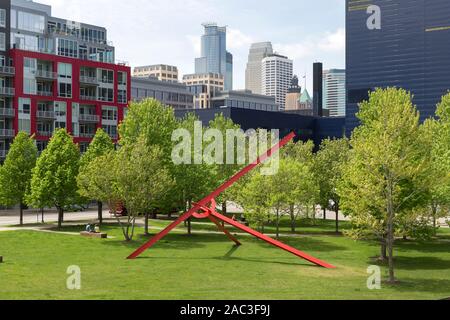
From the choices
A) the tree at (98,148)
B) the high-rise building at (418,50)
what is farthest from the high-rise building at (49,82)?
the high-rise building at (418,50)

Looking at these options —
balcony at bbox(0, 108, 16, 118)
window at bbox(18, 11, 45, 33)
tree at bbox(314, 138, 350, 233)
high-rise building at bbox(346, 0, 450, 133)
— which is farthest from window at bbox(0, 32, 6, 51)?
high-rise building at bbox(346, 0, 450, 133)

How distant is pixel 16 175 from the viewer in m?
58.3

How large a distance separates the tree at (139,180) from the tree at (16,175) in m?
16.6

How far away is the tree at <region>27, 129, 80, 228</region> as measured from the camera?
53656 mm

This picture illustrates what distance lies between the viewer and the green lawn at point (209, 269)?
2689 cm

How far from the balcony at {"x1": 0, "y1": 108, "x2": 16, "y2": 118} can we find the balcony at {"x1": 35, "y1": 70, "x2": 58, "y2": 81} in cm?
611

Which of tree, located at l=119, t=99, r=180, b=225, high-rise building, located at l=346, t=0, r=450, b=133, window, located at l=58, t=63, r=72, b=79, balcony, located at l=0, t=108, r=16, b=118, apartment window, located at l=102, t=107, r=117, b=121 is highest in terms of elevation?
high-rise building, located at l=346, t=0, r=450, b=133

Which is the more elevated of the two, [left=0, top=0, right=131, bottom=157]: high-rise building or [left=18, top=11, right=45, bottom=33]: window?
[left=18, top=11, right=45, bottom=33]: window

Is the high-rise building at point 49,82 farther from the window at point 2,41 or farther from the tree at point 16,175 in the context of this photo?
→ the tree at point 16,175

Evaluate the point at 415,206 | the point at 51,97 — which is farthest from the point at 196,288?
the point at 51,97

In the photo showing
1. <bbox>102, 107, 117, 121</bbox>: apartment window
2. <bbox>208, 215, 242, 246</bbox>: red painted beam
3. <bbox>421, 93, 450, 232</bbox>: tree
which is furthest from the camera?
<bbox>102, 107, 117, 121</bbox>: apartment window

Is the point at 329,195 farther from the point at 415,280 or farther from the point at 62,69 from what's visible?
the point at 62,69

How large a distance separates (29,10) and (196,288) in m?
80.2

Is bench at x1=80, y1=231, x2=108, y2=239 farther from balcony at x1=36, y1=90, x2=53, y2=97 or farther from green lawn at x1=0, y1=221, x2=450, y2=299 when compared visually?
balcony at x1=36, y1=90, x2=53, y2=97
